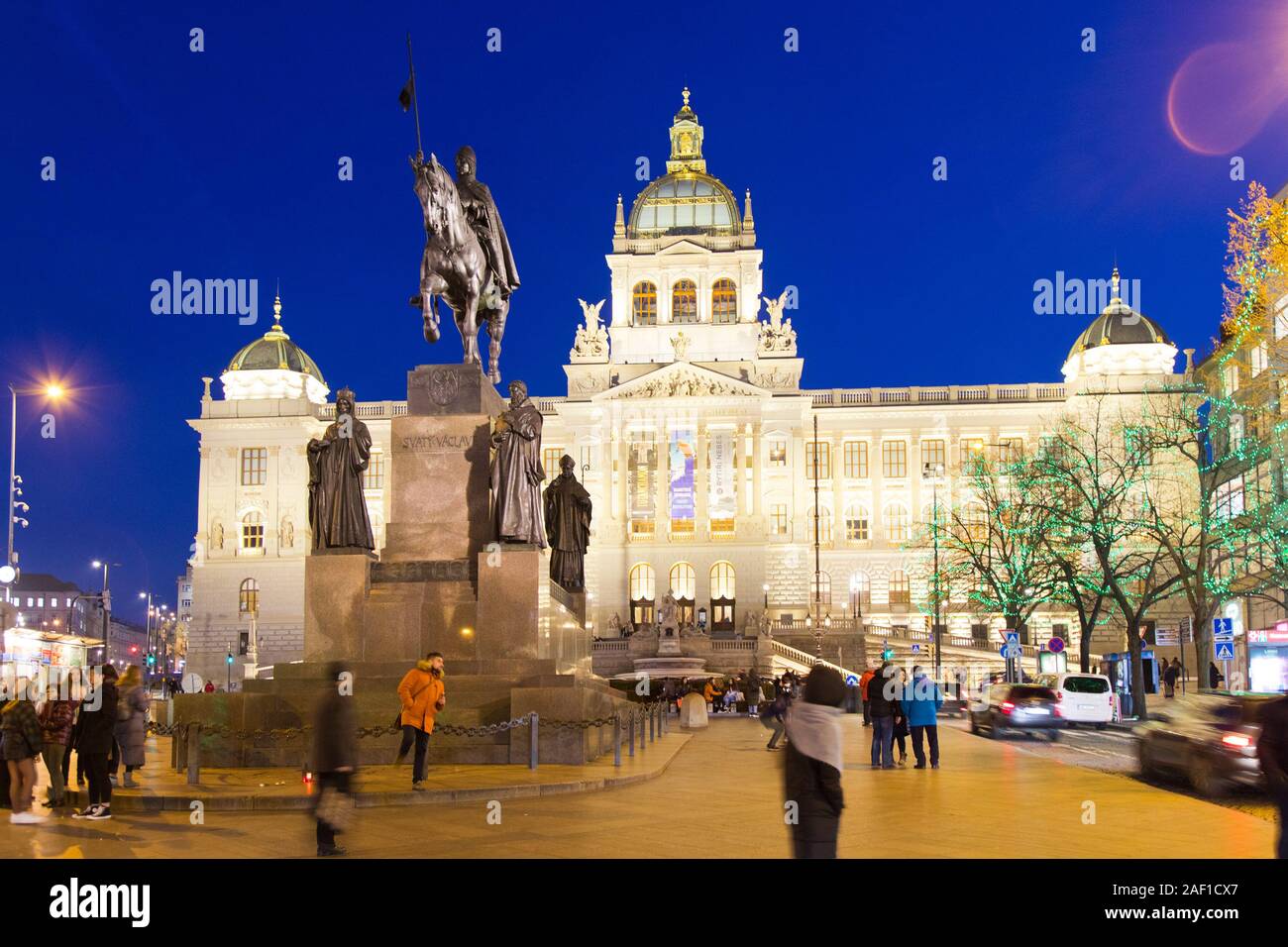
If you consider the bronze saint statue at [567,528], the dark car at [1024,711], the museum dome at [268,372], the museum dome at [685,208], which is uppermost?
the museum dome at [685,208]

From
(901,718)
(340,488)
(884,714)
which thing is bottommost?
(901,718)

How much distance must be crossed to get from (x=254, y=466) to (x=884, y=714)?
76.9 metres

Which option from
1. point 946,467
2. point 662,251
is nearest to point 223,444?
point 662,251

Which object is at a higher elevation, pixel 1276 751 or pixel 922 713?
pixel 1276 751

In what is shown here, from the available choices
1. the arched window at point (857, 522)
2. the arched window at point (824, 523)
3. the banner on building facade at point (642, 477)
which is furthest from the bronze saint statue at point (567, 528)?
the arched window at point (857, 522)

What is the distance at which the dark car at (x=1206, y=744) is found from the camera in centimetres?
1753

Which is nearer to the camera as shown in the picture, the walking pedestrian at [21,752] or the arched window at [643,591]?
the walking pedestrian at [21,752]

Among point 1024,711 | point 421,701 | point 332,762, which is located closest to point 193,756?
point 421,701

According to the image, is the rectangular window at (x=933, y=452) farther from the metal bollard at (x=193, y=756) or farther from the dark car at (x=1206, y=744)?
the metal bollard at (x=193, y=756)

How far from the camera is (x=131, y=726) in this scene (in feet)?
55.9

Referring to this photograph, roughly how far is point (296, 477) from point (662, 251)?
93.7ft

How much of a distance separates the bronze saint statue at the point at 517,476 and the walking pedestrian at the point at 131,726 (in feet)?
17.2

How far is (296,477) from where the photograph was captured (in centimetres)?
9275

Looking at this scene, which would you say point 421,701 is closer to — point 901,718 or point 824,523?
point 901,718
